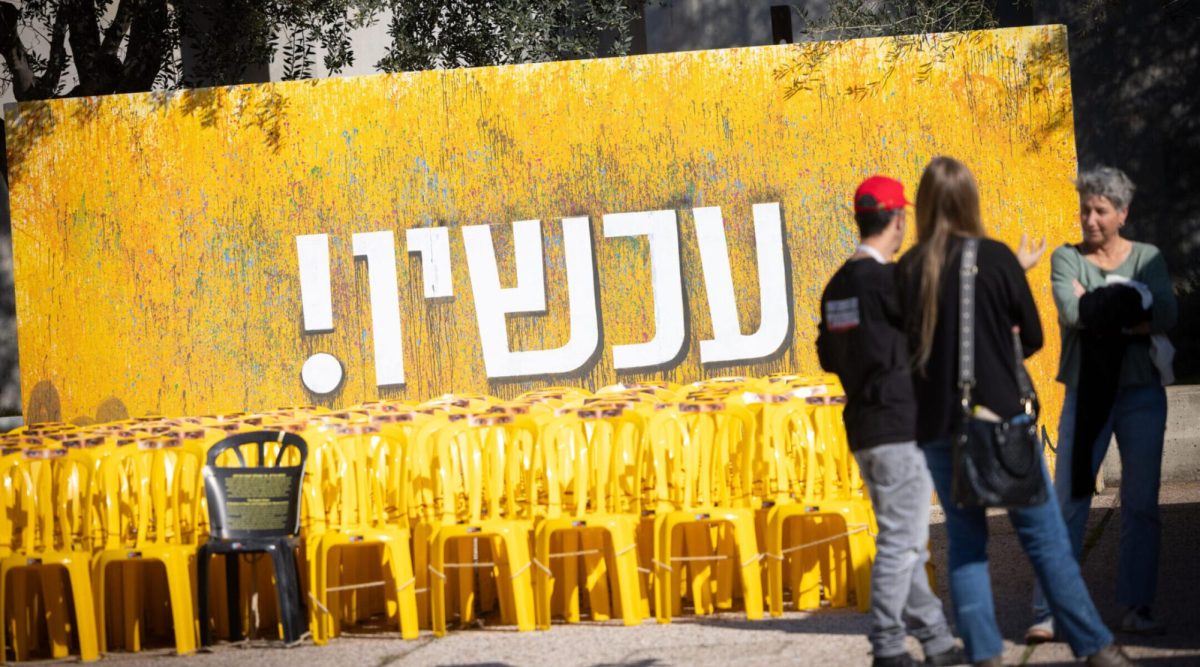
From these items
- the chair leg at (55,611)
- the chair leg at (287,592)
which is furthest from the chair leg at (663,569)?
the chair leg at (55,611)

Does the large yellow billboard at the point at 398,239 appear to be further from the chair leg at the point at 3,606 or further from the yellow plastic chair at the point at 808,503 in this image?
the chair leg at the point at 3,606

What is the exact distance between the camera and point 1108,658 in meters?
5.08

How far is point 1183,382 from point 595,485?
10.1 meters

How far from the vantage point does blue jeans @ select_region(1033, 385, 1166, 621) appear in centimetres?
610

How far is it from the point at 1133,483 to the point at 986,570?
1482 mm

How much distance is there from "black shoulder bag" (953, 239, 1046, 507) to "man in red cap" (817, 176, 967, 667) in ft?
1.08

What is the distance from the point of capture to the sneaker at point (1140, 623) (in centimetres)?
612

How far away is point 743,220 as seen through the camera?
11.8 meters

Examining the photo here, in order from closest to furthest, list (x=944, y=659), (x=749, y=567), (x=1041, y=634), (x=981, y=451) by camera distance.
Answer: (x=981, y=451) < (x=944, y=659) < (x=1041, y=634) < (x=749, y=567)

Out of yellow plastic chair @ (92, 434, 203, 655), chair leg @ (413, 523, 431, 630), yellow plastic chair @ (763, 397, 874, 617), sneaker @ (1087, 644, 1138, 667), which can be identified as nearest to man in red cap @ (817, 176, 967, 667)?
sneaker @ (1087, 644, 1138, 667)

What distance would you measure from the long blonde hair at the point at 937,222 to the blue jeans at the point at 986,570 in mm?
390

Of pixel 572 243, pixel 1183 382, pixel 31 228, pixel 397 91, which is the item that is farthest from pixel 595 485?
pixel 1183 382

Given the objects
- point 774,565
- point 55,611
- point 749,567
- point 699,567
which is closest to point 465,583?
point 699,567

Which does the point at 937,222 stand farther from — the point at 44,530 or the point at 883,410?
the point at 44,530
